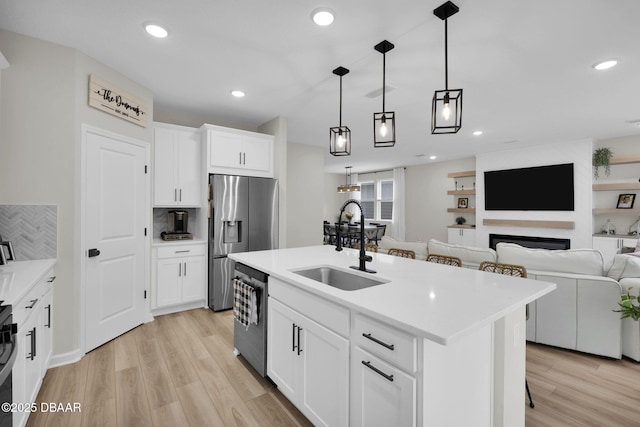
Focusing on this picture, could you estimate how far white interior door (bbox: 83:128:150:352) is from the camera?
2656 millimetres

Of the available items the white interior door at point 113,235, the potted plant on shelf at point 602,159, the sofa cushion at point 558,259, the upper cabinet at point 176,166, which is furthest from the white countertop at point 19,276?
the potted plant on shelf at point 602,159

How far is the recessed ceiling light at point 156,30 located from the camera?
215 cm

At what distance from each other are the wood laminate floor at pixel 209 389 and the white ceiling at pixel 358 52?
266 cm

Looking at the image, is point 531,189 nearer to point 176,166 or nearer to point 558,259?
point 558,259

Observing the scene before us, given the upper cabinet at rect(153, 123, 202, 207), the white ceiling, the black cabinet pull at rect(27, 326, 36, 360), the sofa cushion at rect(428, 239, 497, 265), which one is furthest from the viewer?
the upper cabinet at rect(153, 123, 202, 207)

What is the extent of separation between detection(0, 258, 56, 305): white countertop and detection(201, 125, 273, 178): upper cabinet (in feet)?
6.43

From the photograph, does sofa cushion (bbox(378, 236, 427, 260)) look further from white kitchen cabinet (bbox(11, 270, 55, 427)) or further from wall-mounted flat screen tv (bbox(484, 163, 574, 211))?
wall-mounted flat screen tv (bbox(484, 163, 574, 211))

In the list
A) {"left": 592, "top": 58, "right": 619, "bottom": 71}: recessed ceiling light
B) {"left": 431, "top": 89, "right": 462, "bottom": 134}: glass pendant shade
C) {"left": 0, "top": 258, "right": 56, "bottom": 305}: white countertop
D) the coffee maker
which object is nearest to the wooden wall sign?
the coffee maker

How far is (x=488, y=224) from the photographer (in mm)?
6699

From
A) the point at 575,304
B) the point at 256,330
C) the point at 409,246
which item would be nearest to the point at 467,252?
the point at 409,246

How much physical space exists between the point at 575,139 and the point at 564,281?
4.22 metres

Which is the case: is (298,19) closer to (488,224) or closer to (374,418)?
(374,418)

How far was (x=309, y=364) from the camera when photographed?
1704 mm

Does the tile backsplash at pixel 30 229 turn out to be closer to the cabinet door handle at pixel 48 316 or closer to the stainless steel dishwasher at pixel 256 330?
the cabinet door handle at pixel 48 316
